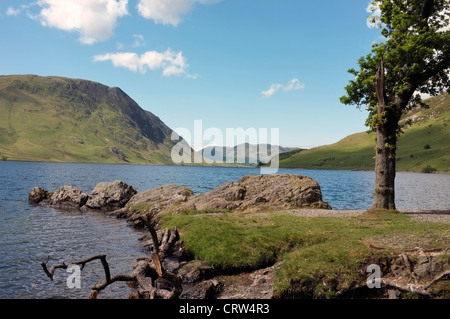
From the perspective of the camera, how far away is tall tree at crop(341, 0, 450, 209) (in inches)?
1154

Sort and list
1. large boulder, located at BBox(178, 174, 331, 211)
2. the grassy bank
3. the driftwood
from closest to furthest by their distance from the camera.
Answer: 1. the driftwood
2. the grassy bank
3. large boulder, located at BBox(178, 174, 331, 211)

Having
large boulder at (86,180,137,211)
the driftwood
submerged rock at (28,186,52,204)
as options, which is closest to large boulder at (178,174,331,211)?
large boulder at (86,180,137,211)

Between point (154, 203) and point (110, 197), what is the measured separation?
15.3m

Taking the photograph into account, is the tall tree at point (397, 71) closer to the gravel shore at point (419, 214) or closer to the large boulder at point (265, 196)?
the gravel shore at point (419, 214)

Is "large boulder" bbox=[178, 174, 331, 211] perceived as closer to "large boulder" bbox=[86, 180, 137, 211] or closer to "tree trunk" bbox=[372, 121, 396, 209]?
"tree trunk" bbox=[372, 121, 396, 209]

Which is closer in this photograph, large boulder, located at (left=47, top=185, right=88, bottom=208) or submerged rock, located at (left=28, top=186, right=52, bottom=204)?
large boulder, located at (left=47, top=185, right=88, bottom=208)

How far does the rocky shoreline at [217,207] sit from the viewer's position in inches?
695

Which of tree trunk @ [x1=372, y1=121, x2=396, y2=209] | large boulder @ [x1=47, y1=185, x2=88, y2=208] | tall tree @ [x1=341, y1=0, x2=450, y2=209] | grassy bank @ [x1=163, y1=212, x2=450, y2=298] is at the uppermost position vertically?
tall tree @ [x1=341, y1=0, x2=450, y2=209]

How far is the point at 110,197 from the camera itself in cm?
5788

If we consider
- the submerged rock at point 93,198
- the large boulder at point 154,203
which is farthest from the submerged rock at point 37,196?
the large boulder at point 154,203

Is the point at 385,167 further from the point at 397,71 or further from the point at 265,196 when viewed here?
the point at 265,196

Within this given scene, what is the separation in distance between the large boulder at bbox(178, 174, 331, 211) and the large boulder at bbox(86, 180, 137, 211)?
21415 mm

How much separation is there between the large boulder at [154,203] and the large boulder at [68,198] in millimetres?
13018

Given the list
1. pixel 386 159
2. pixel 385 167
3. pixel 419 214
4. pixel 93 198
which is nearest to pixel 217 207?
pixel 385 167
